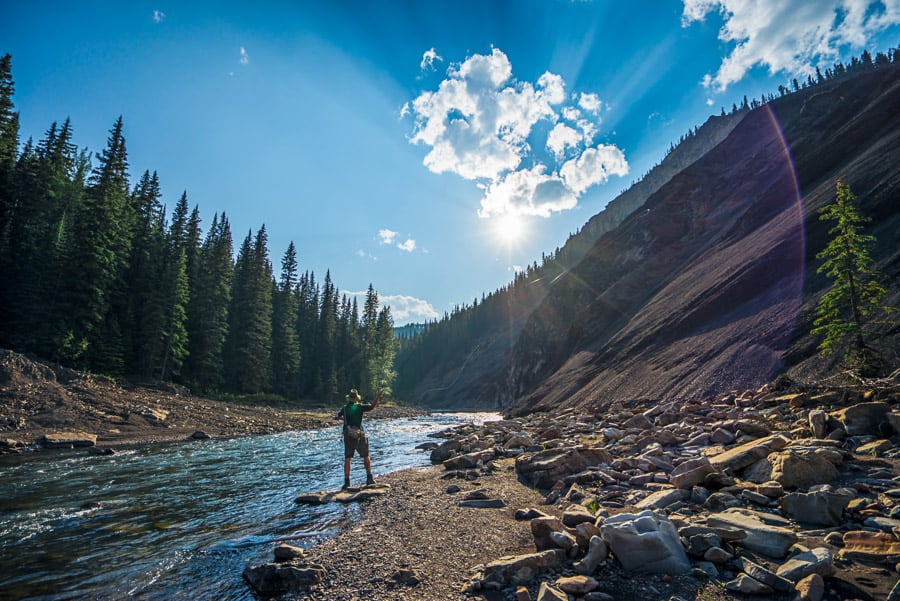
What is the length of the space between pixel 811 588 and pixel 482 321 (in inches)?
6197

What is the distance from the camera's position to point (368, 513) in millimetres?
9516

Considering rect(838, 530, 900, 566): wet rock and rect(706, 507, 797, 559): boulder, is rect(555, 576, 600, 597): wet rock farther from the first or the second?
rect(838, 530, 900, 566): wet rock

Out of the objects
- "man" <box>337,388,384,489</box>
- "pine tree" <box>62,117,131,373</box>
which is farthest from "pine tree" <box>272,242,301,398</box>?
"man" <box>337,388,384,489</box>

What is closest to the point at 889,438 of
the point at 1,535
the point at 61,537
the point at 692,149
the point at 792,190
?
the point at 61,537

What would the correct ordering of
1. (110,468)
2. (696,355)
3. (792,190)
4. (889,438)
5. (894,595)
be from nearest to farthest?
1. (894,595)
2. (889,438)
3. (110,468)
4. (696,355)
5. (792,190)

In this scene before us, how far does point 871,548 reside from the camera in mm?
4461

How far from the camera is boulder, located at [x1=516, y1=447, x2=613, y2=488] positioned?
436 inches

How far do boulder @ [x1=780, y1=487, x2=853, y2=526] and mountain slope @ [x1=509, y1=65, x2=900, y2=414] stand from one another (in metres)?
14.5

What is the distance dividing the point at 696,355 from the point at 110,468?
1182 inches

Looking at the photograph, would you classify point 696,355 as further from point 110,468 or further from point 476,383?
point 476,383

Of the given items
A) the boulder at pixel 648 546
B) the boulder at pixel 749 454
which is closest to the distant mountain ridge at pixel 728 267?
the boulder at pixel 749 454

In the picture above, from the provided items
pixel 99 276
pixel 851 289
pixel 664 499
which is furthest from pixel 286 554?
pixel 99 276

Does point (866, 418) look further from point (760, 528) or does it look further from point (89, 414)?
point (89, 414)

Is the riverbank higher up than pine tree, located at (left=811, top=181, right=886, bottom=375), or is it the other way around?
pine tree, located at (left=811, top=181, right=886, bottom=375)
